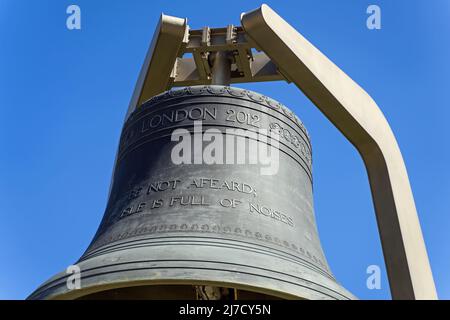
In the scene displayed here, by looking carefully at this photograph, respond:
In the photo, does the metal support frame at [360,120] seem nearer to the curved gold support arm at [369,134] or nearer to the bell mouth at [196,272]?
the curved gold support arm at [369,134]

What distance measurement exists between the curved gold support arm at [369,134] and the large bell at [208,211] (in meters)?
0.36

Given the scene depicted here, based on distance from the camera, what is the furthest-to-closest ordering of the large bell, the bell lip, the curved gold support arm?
the curved gold support arm
the large bell
the bell lip

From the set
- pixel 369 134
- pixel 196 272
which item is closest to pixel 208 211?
pixel 196 272

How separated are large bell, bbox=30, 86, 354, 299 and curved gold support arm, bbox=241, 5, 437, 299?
1.18 ft

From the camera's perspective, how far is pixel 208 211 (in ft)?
15.9

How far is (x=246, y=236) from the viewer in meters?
4.68

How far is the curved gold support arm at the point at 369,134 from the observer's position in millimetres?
5559

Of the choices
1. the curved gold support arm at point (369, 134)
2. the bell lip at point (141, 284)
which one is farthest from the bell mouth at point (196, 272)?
the curved gold support arm at point (369, 134)

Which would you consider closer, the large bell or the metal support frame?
the large bell

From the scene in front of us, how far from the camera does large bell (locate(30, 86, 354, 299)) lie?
4.13 meters

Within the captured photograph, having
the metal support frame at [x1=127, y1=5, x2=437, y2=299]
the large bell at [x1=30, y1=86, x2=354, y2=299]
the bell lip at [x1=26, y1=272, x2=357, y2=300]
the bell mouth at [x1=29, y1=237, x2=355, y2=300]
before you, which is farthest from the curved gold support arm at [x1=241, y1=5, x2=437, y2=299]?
the bell lip at [x1=26, y1=272, x2=357, y2=300]

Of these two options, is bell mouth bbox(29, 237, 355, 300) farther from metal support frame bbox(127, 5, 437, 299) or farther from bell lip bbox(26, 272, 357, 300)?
metal support frame bbox(127, 5, 437, 299)

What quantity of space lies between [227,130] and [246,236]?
3.40 feet
